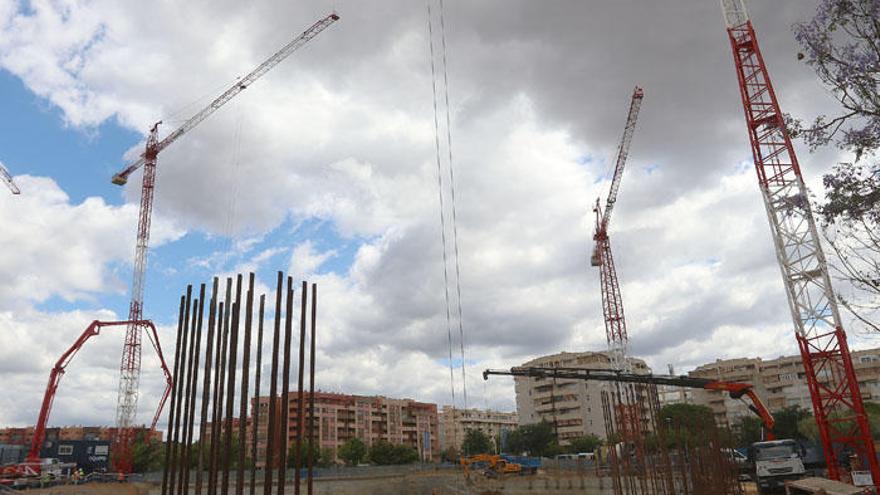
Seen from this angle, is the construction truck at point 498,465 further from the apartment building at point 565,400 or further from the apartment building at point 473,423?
the apartment building at point 473,423

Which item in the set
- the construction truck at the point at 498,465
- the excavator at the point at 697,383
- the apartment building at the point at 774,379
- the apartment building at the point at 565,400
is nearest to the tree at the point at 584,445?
the apartment building at the point at 565,400

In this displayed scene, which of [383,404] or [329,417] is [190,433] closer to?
[329,417]

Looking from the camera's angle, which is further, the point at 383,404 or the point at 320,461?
the point at 383,404

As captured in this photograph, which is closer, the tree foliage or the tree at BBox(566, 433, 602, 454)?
the tree foliage

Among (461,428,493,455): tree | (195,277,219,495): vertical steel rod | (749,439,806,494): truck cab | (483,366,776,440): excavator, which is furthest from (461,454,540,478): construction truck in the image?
(461,428,493,455): tree

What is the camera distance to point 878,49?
686 centimetres

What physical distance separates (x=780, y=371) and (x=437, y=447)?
59.7 m

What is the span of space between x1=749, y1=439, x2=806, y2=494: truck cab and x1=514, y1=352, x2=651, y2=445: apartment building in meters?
58.2

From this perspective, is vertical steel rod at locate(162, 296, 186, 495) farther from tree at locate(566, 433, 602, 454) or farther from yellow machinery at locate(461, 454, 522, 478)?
tree at locate(566, 433, 602, 454)

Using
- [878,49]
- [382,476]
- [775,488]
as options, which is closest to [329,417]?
[382,476]

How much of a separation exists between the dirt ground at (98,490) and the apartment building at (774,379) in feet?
207

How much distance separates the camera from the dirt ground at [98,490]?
28.6m

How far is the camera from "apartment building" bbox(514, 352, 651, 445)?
268 ft

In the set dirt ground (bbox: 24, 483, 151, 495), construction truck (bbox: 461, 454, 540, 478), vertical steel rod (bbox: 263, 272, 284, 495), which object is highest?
vertical steel rod (bbox: 263, 272, 284, 495)
